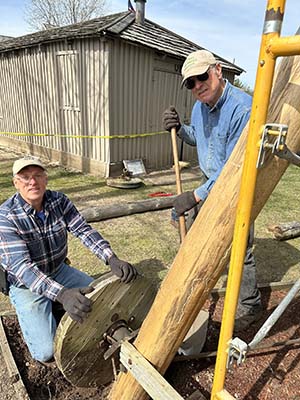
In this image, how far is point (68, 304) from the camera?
2.16m

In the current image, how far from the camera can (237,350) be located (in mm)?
1408

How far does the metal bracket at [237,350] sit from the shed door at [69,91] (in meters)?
8.94

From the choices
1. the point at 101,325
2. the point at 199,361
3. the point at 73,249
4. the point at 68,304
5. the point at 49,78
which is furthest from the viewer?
the point at 49,78

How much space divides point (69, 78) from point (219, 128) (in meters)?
7.77

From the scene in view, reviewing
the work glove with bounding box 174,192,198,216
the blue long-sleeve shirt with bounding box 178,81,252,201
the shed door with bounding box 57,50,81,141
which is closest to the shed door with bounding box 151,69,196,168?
the shed door with bounding box 57,50,81,141

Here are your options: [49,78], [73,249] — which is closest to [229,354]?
[73,249]

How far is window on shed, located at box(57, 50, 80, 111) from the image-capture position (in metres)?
9.12

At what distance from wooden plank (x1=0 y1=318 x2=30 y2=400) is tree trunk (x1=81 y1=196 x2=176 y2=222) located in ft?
10.8

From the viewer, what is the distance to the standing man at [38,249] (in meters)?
2.44

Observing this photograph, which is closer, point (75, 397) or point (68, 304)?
point (68, 304)

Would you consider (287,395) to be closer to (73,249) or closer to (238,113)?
(238,113)

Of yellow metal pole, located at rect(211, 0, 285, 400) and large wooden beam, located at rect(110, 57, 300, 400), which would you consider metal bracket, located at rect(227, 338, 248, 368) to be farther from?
large wooden beam, located at rect(110, 57, 300, 400)

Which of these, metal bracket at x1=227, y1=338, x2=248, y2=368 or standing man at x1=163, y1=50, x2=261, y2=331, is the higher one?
standing man at x1=163, y1=50, x2=261, y2=331

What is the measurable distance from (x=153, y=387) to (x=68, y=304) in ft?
2.46
